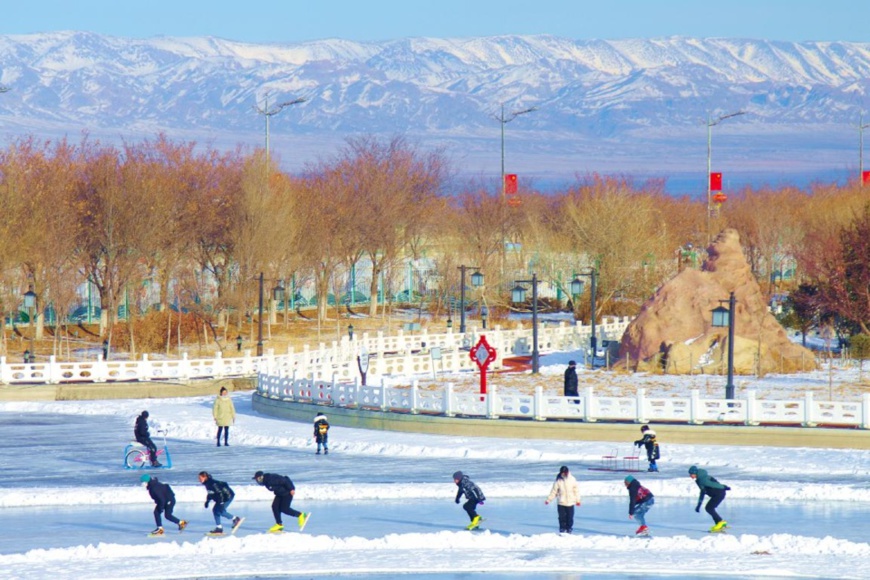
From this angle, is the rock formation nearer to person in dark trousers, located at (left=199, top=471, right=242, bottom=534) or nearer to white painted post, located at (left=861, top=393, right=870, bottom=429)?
white painted post, located at (left=861, top=393, right=870, bottom=429)

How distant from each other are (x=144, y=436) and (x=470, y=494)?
35.7ft

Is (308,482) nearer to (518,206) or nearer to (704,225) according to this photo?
(518,206)

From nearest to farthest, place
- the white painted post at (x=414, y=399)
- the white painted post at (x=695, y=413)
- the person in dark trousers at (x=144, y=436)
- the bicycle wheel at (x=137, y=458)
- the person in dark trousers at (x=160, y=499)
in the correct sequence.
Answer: the person in dark trousers at (x=160, y=499)
the person in dark trousers at (x=144, y=436)
the bicycle wheel at (x=137, y=458)
the white painted post at (x=695, y=413)
the white painted post at (x=414, y=399)

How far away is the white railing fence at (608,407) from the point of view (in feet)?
121

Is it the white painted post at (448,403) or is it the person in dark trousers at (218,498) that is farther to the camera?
the white painted post at (448,403)

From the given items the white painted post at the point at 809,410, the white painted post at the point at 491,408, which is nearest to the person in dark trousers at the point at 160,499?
the white painted post at the point at 491,408

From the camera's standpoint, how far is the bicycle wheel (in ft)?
116

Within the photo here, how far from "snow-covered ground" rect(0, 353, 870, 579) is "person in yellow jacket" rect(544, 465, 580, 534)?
0.28 m

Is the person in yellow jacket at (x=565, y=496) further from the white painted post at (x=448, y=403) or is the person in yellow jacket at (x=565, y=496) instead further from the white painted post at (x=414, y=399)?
the white painted post at (x=414, y=399)

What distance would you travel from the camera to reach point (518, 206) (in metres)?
117

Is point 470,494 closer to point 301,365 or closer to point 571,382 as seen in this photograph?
point 571,382

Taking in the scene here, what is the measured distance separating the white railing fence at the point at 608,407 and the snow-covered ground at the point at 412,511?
0.93m

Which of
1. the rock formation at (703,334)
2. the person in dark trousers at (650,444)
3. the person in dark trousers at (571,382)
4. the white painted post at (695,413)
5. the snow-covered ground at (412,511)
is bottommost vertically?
the snow-covered ground at (412,511)

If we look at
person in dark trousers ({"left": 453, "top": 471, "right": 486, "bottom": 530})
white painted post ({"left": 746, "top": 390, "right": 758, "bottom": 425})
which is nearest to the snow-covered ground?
person in dark trousers ({"left": 453, "top": 471, "right": 486, "bottom": 530})
